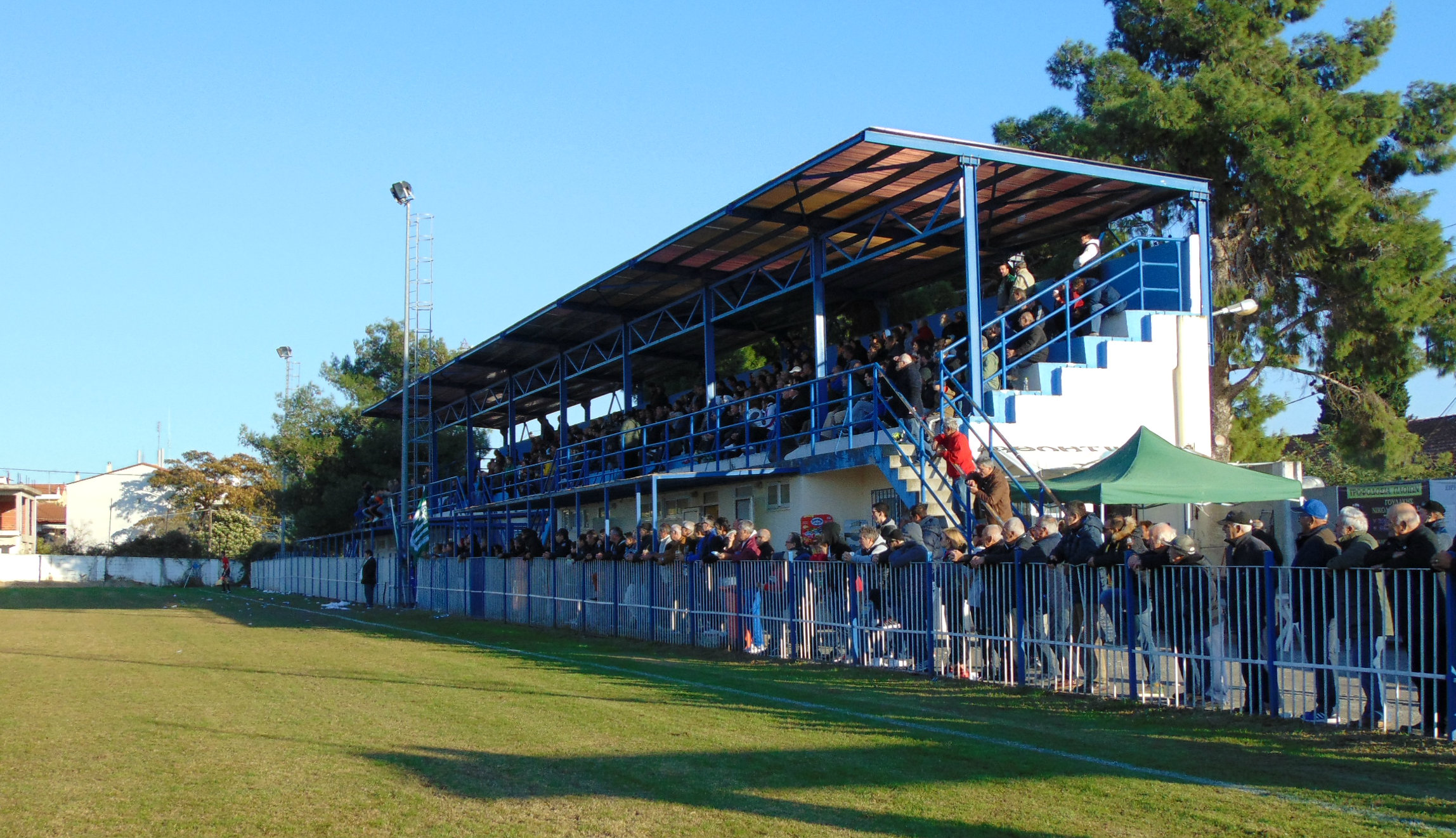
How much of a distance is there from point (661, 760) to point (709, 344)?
712 inches

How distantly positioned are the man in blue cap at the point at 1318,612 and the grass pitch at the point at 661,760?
0.30 meters

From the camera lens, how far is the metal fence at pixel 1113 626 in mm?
9391

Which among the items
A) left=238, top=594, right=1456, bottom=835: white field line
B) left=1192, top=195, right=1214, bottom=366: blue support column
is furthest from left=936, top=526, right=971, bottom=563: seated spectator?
left=1192, top=195, right=1214, bottom=366: blue support column

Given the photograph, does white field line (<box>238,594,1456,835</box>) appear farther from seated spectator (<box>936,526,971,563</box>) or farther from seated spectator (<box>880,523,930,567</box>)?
seated spectator (<box>936,526,971,563</box>)

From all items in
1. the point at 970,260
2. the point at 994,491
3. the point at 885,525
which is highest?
the point at 970,260

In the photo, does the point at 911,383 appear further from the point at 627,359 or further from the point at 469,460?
the point at 469,460

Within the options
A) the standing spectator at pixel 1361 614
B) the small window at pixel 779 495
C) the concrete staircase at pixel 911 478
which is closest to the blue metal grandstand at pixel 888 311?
the concrete staircase at pixel 911 478

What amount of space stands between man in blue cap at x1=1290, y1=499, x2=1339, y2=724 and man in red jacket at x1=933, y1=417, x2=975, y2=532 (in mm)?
5944

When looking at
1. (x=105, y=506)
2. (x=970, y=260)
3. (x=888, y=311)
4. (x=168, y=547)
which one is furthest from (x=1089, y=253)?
(x=105, y=506)

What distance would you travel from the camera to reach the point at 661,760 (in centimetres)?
859

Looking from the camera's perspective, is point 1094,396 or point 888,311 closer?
point 1094,396

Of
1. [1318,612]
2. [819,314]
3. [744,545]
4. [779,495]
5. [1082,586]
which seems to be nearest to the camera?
[1318,612]

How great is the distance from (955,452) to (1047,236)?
8820 mm

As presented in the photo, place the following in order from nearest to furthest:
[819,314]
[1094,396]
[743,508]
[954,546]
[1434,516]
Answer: [1434,516], [954,546], [1094,396], [819,314], [743,508]
